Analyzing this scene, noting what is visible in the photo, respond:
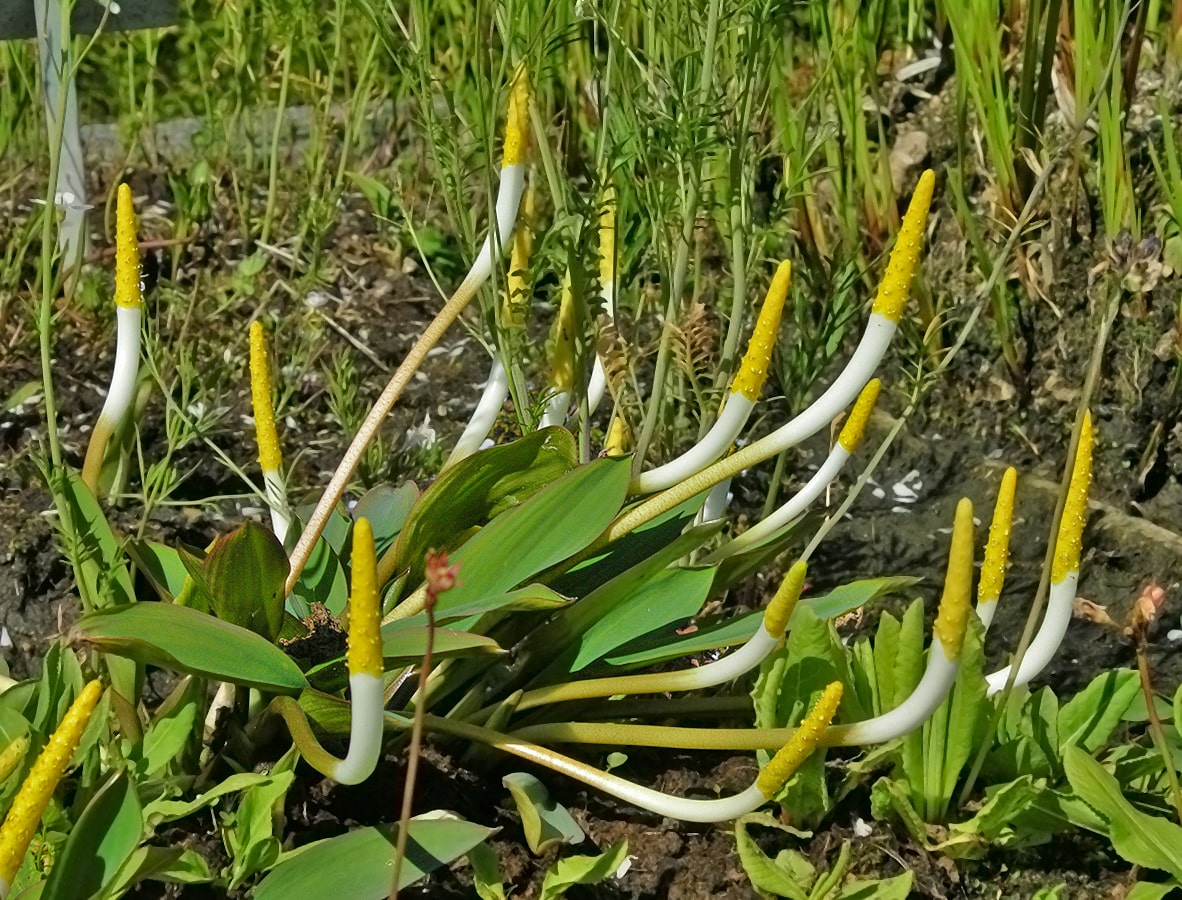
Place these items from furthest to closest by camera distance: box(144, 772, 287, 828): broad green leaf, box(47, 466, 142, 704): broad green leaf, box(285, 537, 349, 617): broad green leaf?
box(285, 537, 349, 617): broad green leaf → box(47, 466, 142, 704): broad green leaf → box(144, 772, 287, 828): broad green leaf

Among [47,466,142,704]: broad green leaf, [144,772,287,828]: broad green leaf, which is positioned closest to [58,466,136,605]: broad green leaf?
[47,466,142,704]: broad green leaf

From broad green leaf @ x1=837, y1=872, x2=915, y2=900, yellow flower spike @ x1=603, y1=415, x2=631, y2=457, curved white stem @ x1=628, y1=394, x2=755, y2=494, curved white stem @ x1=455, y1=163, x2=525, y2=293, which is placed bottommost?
broad green leaf @ x1=837, y1=872, x2=915, y2=900

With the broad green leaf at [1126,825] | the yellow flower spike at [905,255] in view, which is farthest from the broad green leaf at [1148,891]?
the yellow flower spike at [905,255]

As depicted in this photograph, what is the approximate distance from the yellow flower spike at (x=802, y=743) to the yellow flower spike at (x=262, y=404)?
63cm

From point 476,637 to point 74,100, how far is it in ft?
4.37

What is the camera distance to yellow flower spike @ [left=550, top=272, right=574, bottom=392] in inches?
60.0

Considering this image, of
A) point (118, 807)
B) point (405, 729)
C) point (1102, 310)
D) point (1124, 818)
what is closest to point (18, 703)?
point (118, 807)

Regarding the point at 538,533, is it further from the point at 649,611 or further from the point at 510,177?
the point at 510,177

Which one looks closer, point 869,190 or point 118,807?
point 118,807

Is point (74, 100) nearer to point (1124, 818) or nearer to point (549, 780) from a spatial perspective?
point (549, 780)

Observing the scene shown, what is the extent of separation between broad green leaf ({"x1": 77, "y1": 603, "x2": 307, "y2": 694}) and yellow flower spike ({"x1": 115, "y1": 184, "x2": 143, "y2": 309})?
0.35m

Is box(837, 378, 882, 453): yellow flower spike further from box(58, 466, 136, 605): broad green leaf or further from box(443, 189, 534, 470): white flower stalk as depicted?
box(58, 466, 136, 605): broad green leaf

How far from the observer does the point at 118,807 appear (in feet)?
3.86

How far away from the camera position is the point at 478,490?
1491 mm
